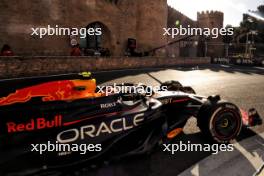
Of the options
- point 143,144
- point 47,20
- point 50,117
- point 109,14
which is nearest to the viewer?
point 50,117

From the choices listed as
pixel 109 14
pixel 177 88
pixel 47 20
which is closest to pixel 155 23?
pixel 109 14

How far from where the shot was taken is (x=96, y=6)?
2239cm

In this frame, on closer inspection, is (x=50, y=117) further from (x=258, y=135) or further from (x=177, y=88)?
(x=258, y=135)

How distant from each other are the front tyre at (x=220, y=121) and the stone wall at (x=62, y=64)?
931 centimetres

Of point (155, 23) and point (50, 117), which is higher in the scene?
point (155, 23)

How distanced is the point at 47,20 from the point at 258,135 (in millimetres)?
17639

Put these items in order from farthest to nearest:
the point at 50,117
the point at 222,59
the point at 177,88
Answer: the point at 222,59 → the point at 177,88 → the point at 50,117

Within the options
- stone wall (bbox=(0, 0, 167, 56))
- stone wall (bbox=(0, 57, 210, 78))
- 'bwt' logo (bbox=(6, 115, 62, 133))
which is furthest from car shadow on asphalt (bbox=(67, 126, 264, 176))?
stone wall (bbox=(0, 0, 167, 56))

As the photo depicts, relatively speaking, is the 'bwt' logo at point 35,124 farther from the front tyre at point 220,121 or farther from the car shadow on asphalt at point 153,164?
the front tyre at point 220,121

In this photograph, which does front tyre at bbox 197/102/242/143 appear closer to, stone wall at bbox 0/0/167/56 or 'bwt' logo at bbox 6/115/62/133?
'bwt' logo at bbox 6/115/62/133

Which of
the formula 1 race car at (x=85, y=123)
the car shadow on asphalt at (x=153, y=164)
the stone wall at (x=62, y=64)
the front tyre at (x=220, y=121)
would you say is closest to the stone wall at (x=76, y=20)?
the stone wall at (x=62, y=64)

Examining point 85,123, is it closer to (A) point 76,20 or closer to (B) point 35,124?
(B) point 35,124

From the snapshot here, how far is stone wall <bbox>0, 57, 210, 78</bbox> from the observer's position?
11.5 m

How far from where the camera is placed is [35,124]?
3.25 meters
